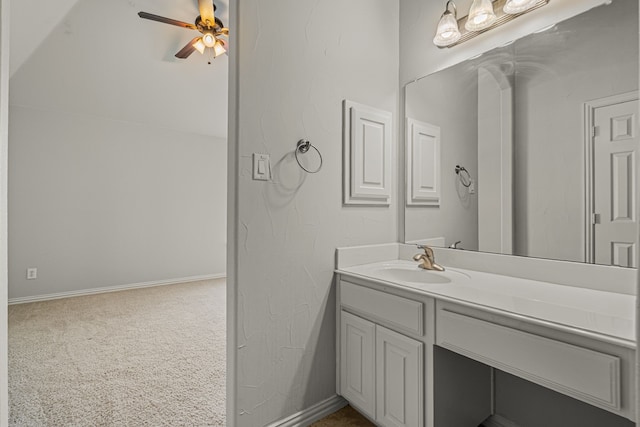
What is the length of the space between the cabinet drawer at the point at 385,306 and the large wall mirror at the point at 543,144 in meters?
0.60

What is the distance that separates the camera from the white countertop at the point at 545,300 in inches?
35.5

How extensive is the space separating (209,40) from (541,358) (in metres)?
2.93

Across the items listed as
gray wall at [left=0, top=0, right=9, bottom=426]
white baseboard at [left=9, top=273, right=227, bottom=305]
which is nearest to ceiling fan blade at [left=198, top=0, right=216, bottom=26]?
gray wall at [left=0, top=0, right=9, bottom=426]

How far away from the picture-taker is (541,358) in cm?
97

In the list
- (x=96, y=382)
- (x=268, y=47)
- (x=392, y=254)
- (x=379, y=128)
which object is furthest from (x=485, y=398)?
(x=96, y=382)

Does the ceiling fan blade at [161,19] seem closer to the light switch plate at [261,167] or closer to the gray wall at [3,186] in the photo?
the gray wall at [3,186]

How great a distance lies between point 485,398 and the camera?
5.03 feet

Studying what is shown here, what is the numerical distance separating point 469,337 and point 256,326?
3.05ft

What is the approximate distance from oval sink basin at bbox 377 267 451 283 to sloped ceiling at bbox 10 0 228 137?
2425 millimetres

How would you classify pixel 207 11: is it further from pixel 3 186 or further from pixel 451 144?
pixel 451 144

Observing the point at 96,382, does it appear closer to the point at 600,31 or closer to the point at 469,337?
the point at 469,337

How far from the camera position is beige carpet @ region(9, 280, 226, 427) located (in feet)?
5.54

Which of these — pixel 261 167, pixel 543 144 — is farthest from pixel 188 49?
pixel 543 144

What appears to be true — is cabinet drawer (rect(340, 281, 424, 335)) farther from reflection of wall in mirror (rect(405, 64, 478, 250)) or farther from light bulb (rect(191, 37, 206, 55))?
light bulb (rect(191, 37, 206, 55))
